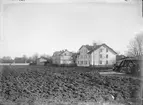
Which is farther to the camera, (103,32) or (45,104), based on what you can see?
(103,32)

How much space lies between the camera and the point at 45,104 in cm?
163

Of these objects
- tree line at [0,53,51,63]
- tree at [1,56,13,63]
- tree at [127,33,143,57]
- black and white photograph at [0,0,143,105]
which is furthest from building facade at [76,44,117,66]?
tree at [1,56,13,63]

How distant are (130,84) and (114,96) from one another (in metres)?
0.22

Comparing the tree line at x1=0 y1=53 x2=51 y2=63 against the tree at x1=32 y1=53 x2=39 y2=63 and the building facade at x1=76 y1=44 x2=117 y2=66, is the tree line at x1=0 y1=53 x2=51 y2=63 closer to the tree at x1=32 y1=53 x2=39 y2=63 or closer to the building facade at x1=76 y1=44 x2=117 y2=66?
the tree at x1=32 y1=53 x2=39 y2=63

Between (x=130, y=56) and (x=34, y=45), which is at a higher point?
(x=34, y=45)

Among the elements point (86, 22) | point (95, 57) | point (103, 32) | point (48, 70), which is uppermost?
point (86, 22)

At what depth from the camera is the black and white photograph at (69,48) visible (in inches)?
67.4

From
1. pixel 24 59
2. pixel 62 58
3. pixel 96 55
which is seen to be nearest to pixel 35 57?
pixel 24 59

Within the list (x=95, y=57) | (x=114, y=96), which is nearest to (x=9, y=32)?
(x=95, y=57)

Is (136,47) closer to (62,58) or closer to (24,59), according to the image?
(62,58)

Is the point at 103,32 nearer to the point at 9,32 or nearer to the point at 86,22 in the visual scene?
the point at 86,22

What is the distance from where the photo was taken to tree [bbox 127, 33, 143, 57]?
1698 millimetres

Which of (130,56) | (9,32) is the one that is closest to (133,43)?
(130,56)

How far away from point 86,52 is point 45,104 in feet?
2.24
